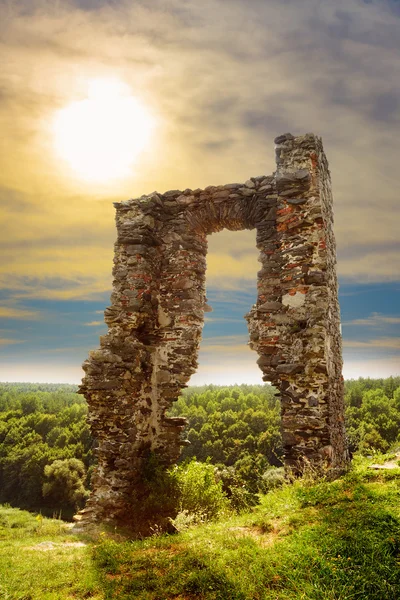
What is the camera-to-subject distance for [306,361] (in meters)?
6.55

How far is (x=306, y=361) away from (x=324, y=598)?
417 centimetres

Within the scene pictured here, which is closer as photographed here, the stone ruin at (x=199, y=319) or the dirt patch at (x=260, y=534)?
the dirt patch at (x=260, y=534)

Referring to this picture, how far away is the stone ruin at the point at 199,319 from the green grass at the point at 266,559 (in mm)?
1796

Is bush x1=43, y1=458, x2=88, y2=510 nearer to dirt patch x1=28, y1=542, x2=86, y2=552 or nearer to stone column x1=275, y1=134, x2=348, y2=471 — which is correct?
dirt patch x1=28, y1=542, x2=86, y2=552

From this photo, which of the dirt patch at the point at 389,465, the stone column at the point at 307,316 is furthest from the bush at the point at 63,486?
the dirt patch at the point at 389,465

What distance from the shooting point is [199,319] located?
8828 mm

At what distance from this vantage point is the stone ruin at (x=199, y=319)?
21.6ft

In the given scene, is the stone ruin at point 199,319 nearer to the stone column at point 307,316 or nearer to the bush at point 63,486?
the stone column at point 307,316

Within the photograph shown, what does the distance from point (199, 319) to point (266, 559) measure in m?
5.84

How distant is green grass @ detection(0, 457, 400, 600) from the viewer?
2.88m

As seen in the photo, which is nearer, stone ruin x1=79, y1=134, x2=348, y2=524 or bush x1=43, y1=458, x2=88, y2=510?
stone ruin x1=79, y1=134, x2=348, y2=524

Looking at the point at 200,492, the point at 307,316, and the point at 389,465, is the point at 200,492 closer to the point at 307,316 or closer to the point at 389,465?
the point at 389,465

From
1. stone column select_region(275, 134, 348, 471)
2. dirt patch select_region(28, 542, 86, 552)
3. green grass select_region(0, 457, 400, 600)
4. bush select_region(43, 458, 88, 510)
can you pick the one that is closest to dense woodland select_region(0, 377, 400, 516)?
bush select_region(43, 458, 88, 510)

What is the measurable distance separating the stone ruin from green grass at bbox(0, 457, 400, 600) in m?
1.80
